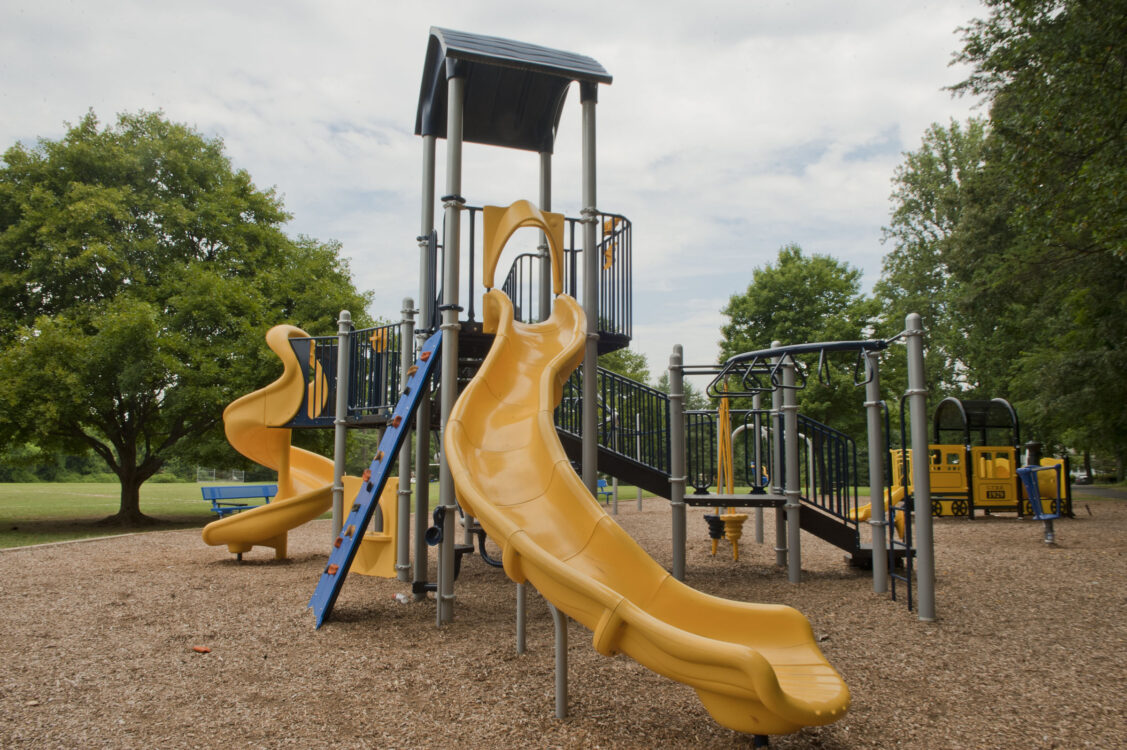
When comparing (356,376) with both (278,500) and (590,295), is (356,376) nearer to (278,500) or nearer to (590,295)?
(278,500)

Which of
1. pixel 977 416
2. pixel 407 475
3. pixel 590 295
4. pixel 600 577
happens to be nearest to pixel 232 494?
pixel 407 475

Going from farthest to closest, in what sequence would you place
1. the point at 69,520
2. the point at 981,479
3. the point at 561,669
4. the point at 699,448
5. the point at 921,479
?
the point at 69,520 → the point at 981,479 → the point at 699,448 → the point at 921,479 → the point at 561,669

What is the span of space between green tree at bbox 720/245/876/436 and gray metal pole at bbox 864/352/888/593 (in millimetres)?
25440

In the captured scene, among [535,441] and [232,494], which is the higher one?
[535,441]

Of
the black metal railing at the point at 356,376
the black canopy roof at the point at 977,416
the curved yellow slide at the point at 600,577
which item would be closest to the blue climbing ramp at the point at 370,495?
the curved yellow slide at the point at 600,577

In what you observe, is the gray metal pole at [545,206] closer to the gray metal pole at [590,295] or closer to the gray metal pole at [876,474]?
the gray metal pole at [590,295]

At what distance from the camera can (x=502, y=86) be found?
26.5ft

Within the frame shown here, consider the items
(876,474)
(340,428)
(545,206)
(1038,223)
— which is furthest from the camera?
(1038,223)

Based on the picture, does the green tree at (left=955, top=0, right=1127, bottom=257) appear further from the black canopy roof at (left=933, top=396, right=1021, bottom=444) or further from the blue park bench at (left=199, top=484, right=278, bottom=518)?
the blue park bench at (left=199, top=484, right=278, bottom=518)

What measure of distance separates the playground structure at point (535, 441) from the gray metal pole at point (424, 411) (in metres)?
0.03

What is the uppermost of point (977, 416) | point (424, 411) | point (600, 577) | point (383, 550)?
point (977, 416)

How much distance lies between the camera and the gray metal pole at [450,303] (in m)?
6.42

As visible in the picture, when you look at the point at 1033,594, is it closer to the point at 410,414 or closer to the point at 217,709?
the point at 410,414

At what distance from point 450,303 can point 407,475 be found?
108 inches
